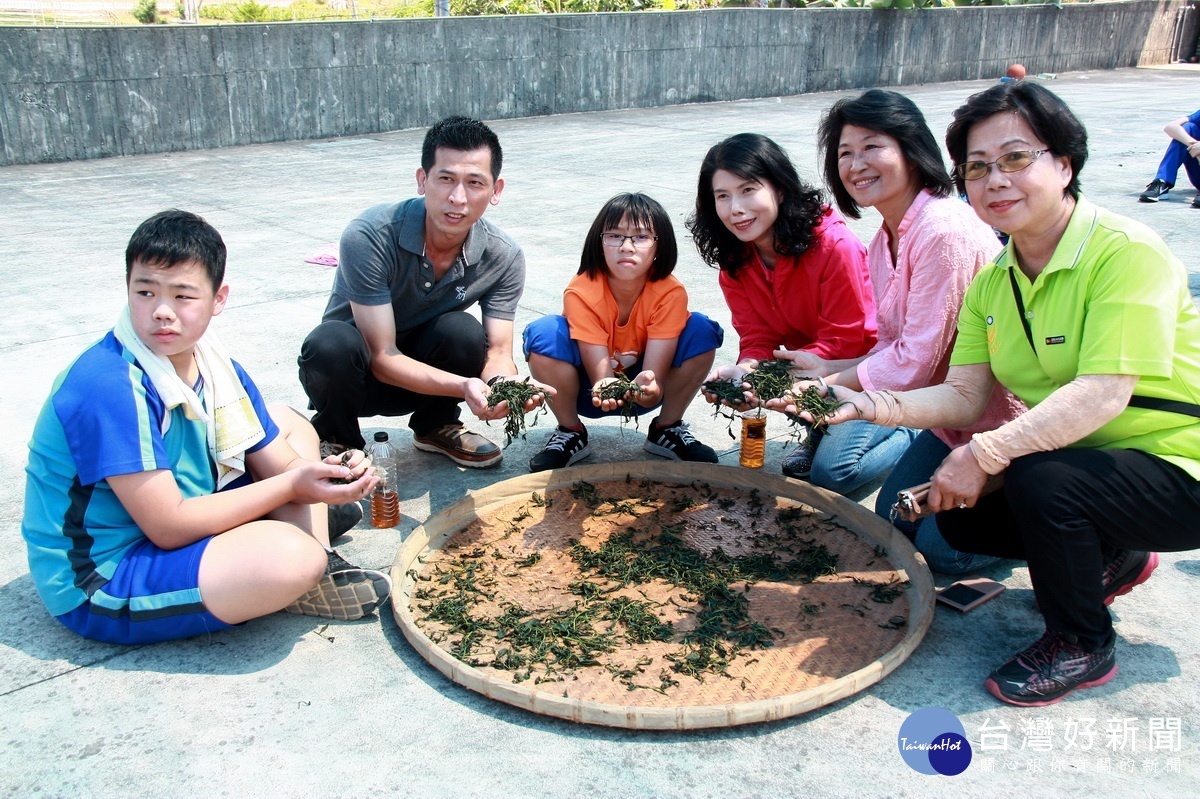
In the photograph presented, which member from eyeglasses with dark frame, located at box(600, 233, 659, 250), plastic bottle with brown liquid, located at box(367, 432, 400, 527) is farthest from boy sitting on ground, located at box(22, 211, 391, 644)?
eyeglasses with dark frame, located at box(600, 233, 659, 250)

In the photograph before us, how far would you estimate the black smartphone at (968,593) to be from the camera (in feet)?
10.1

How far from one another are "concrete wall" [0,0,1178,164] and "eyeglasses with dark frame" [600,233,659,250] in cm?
899

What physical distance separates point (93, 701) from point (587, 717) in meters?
1.28

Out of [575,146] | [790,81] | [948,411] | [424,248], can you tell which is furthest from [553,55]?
[948,411]

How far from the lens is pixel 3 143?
34.2 ft

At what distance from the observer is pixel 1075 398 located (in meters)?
2.57

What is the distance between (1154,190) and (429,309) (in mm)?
7716

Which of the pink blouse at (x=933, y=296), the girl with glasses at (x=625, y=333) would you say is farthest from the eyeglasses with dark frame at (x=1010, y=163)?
the girl with glasses at (x=625, y=333)

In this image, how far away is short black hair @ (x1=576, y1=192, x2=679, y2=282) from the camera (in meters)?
3.87

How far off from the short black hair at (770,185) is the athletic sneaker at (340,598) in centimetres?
186

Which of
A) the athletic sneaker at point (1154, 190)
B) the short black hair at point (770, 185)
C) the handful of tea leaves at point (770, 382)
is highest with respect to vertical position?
the short black hair at point (770, 185)

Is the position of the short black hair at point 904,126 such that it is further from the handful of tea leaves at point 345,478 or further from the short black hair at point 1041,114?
the handful of tea leaves at point 345,478

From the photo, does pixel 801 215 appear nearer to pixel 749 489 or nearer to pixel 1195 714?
pixel 749 489

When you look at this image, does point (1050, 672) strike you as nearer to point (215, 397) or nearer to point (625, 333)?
point (625, 333)
